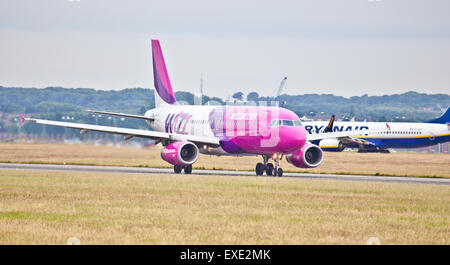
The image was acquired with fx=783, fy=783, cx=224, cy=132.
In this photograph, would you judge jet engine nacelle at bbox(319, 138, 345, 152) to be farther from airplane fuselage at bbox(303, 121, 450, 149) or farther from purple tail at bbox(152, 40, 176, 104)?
purple tail at bbox(152, 40, 176, 104)

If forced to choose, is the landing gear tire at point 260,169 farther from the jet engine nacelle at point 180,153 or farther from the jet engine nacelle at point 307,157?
the jet engine nacelle at point 180,153

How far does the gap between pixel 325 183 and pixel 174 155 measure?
9943mm

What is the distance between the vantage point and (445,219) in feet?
77.2

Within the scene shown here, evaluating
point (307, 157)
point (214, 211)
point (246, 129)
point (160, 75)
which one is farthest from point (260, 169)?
point (214, 211)

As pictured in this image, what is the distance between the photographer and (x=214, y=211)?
78.8 feet

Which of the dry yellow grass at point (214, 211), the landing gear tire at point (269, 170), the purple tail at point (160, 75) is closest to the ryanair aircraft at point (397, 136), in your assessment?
the purple tail at point (160, 75)

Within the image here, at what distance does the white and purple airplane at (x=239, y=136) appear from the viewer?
4253 cm

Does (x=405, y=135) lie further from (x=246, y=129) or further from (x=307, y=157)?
(x=246, y=129)

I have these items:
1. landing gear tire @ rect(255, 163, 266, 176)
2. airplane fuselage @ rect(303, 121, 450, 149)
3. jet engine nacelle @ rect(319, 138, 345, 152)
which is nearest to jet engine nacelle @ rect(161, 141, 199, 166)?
landing gear tire @ rect(255, 163, 266, 176)

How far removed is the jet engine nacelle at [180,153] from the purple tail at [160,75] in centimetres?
1449

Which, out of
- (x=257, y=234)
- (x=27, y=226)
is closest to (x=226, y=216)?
(x=257, y=234)

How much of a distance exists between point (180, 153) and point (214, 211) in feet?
67.6

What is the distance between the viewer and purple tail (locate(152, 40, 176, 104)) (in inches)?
2361
